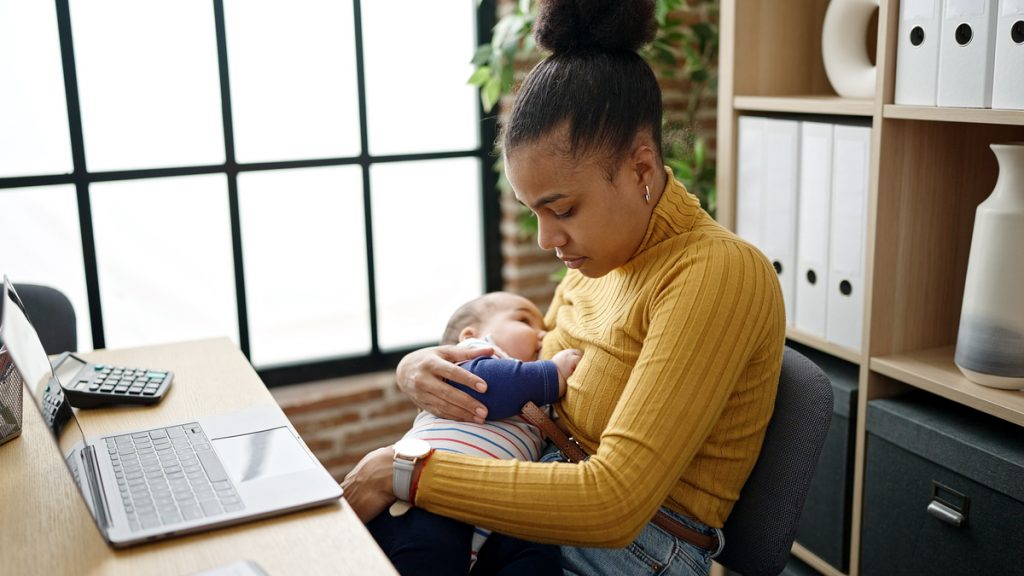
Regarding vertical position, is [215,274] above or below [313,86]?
below

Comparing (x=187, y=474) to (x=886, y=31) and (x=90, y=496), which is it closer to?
(x=90, y=496)

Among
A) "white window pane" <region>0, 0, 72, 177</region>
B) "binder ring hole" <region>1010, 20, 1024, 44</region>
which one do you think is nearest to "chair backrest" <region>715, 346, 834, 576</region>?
"binder ring hole" <region>1010, 20, 1024, 44</region>

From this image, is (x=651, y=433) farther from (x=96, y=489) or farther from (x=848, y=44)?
(x=848, y=44)

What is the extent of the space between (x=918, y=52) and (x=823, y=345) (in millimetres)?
646

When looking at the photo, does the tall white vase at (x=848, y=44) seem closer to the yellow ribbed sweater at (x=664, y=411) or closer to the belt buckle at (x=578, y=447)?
the yellow ribbed sweater at (x=664, y=411)

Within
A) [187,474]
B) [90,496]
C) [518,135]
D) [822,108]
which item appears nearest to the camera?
[90,496]

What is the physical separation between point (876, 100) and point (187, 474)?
138cm

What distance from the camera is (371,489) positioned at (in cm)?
133

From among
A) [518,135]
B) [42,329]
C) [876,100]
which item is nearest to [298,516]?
[518,135]

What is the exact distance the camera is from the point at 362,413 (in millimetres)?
2742

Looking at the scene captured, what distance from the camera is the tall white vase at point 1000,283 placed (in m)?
1.55

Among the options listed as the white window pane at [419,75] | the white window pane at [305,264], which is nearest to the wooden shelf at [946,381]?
the white window pane at [419,75]

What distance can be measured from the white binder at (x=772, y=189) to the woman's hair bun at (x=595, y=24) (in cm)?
71

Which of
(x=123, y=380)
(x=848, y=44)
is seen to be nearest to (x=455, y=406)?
(x=123, y=380)
